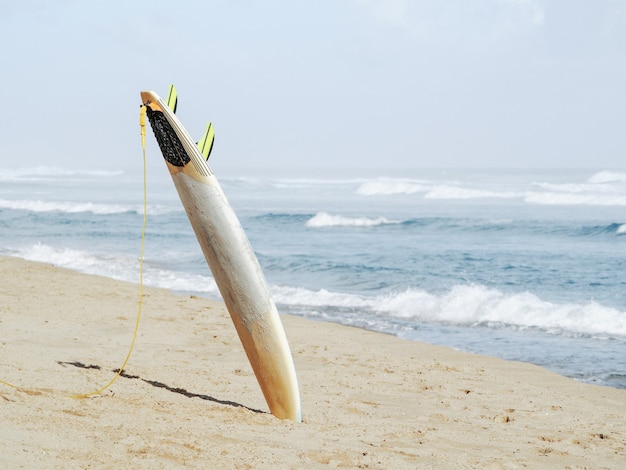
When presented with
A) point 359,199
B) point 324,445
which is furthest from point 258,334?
point 359,199

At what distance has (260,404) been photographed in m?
Answer: 5.58

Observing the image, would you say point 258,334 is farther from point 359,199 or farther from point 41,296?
point 359,199

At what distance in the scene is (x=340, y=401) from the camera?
5863mm

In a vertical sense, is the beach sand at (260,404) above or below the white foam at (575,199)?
below

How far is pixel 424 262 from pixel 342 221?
39.3 ft

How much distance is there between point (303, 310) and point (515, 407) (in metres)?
5.98

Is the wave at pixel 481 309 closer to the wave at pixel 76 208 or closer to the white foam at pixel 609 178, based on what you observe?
the wave at pixel 76 208

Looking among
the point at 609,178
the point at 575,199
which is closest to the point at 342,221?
the point at 575,199

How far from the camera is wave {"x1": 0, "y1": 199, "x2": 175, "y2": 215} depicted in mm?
33688

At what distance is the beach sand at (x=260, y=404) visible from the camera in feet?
13.2

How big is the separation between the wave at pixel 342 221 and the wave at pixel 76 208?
25.3ft

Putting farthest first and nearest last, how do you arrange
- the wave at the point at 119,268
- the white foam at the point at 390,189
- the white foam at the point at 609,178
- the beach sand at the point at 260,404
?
the white foam at the point at 609,178 → the white foam at the point at 390,189 → the wave at the point at 119,268 → the beach sand at the point at 260,404

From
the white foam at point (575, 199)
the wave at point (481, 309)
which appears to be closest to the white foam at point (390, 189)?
the white foam at point (575, 199)

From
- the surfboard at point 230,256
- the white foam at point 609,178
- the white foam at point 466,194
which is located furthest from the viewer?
the white foam at point 609,178
